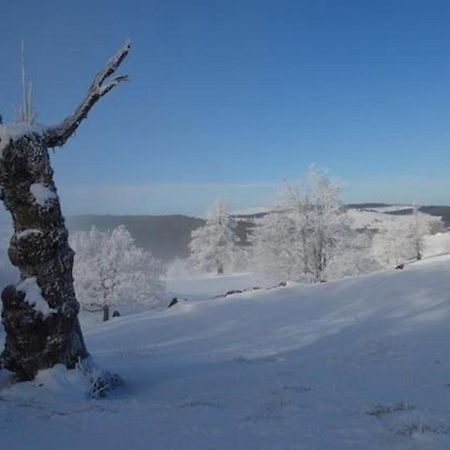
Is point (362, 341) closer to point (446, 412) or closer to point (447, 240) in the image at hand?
point (446, 412)

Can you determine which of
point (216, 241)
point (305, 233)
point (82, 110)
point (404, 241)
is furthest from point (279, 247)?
point (404, 241)

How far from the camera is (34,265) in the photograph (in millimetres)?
7859

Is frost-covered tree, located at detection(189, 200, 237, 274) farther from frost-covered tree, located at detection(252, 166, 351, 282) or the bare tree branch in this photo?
the bare tree branch

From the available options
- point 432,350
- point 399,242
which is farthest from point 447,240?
point 432,350

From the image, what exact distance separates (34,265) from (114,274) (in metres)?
32.4

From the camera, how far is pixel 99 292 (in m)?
39.2

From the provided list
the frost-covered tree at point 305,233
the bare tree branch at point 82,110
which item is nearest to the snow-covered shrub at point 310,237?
the frost-covered tree at point 305,233

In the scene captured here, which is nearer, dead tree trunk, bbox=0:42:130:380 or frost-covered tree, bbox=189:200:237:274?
dead tree trunk, bbox=0:42:130:380

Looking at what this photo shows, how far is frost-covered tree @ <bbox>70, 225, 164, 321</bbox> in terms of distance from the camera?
128 ft

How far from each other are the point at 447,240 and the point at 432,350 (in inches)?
3429

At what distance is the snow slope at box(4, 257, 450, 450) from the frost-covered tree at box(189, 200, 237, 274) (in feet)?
159

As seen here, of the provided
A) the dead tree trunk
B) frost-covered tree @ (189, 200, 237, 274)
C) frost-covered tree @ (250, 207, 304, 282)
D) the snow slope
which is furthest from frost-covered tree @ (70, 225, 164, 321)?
the dead tree trunk

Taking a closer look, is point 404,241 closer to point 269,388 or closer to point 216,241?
point 216,241

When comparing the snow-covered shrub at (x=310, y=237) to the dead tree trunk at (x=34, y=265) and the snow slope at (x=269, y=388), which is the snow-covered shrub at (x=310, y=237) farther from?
the dead tree trunk at (x=34, y=265)
